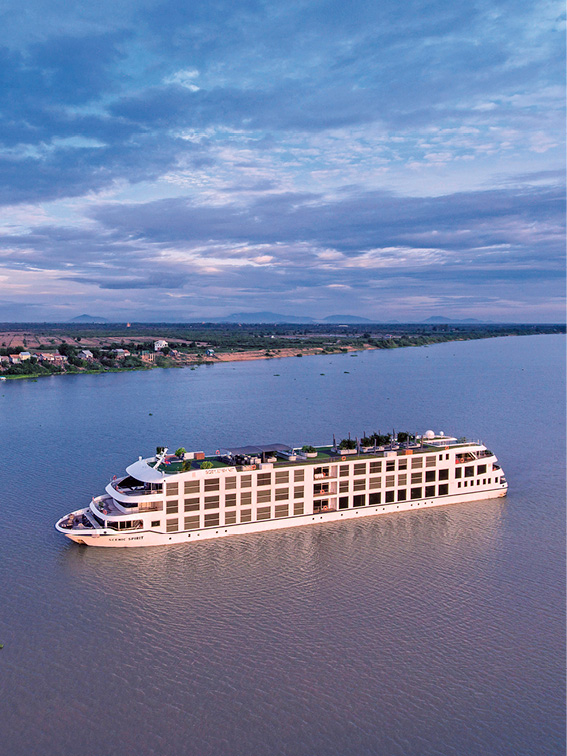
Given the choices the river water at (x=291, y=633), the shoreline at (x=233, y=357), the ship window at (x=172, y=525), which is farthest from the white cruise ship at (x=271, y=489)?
the shoreline at (x=233, y=357)

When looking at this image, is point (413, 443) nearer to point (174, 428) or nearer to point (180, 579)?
point (180, 579)

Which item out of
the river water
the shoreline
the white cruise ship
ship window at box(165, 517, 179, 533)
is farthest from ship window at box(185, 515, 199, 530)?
the shoreline

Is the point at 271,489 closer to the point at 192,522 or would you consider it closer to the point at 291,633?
the point at 192,522

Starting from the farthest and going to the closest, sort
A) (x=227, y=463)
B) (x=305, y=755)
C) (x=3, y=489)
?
(x=3, y=489), (x=227, y=463), (x=305, y=755)

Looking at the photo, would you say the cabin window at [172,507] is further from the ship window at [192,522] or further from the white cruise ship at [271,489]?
the ship window at [192,522]

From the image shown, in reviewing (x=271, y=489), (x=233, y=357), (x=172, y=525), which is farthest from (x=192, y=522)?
(x=233, y=357)

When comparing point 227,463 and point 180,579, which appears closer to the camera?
point 180,579

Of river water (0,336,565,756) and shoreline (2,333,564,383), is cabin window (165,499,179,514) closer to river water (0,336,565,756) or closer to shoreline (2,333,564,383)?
river water (0,336,565,756)

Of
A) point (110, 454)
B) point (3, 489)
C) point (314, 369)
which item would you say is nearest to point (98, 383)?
point (314, 369)
